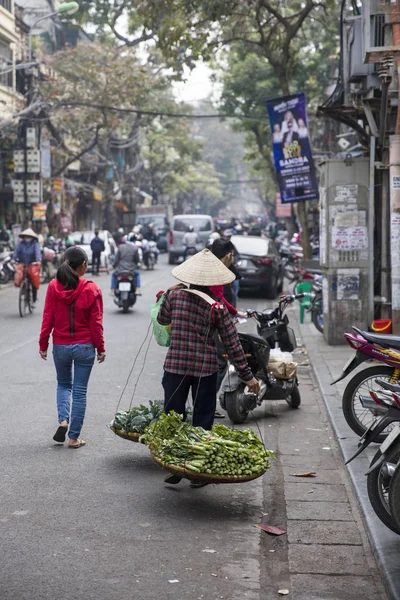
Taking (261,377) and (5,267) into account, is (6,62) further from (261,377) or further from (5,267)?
(261,377)

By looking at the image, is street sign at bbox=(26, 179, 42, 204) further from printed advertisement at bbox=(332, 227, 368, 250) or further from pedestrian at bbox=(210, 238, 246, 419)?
pedestrian at bbox=(210, 238, 246, 419)

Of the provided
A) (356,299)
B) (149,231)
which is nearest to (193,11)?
(356,299)

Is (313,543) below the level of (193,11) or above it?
below

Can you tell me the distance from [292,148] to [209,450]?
47.0 ft

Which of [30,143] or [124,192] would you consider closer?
[30,143]

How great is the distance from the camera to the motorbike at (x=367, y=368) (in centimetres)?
718

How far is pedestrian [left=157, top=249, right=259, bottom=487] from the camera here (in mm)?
6805

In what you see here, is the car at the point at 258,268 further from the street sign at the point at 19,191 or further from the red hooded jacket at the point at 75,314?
the red hooded jacket at the point at 75,314

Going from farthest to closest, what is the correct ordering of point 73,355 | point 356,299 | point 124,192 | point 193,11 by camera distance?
1. point 124,192
2. point 193,11
3. point 356,299
4. point 73,355

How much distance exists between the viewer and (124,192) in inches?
2255

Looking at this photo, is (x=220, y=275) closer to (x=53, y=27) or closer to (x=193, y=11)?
(x=193, y=11)

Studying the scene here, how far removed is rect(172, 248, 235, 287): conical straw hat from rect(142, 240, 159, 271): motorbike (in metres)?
26.5

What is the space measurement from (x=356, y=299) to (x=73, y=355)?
7040 mm

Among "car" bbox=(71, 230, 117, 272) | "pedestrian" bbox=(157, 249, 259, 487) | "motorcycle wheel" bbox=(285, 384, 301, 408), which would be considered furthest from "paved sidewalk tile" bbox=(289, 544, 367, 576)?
"car" bbox=(71, 230, 117, 272)
